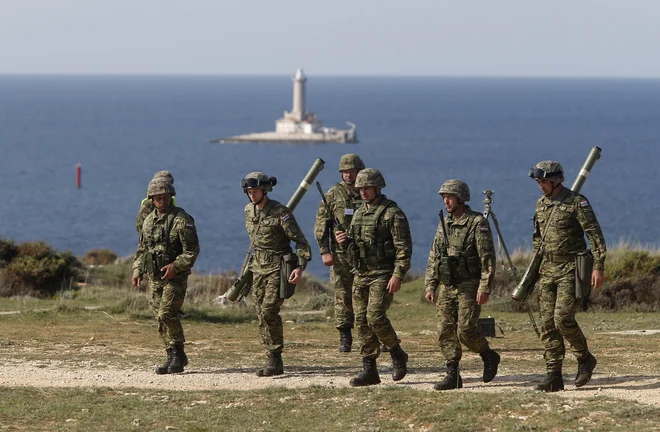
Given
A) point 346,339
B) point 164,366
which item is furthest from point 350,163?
point 164,366

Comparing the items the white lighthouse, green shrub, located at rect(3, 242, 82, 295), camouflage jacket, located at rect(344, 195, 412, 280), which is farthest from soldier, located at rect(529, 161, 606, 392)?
the white lighthouse

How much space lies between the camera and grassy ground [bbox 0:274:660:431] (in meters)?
11.4

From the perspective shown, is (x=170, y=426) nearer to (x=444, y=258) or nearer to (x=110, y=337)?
(x=444, y=258)

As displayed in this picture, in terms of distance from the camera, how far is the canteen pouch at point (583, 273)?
477 inches

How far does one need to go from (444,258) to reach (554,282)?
1173 millimetres

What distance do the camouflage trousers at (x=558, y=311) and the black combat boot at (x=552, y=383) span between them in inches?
2.5

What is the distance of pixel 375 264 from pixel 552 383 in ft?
7.51

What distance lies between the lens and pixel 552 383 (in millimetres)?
12398

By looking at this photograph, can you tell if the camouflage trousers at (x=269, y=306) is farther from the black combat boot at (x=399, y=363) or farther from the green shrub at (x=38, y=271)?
the green shrub at (x=38, y=271)

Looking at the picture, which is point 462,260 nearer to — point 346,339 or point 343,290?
point 343,290

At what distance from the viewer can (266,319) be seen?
13852 mm

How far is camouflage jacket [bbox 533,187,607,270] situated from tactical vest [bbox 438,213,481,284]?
2.40 ft

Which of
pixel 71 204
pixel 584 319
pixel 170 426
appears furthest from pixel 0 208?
pixel 170 426

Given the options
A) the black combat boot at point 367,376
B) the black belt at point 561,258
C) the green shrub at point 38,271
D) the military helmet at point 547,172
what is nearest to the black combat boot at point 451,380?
the black combat boot at point 367,376
